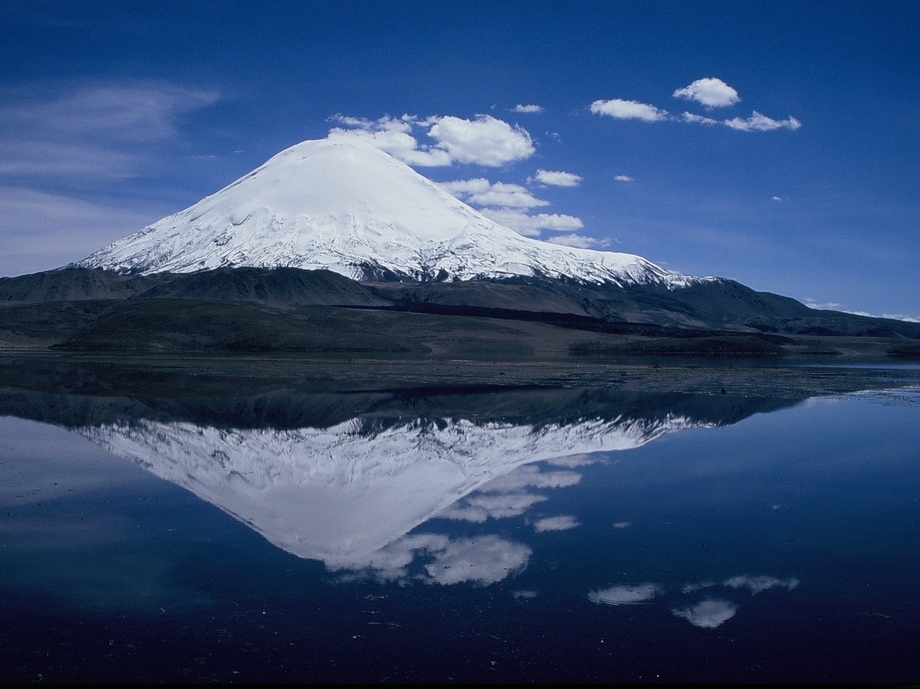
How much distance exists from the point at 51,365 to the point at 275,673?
4585 centimetres

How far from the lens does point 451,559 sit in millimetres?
9086

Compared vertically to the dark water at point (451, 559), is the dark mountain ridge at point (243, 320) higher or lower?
higher

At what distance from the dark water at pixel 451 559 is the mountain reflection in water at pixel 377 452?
8 cm

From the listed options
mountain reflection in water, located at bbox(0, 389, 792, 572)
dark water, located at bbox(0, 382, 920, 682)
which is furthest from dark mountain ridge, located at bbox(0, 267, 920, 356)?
dark water, located at bbox(0, 382, 920, 682)

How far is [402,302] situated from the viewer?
7077 inches

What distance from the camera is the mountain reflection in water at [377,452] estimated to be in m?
9.89

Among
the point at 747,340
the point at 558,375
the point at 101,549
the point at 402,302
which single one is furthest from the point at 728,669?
the point at 402,302

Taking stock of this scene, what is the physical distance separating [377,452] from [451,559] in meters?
7.54

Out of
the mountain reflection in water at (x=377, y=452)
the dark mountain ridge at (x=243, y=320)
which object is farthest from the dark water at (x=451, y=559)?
the dark mountain ridge at (x=243, y=320)

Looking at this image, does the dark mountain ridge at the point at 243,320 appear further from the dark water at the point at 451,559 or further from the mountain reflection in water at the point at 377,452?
the dark water at the point at 451,559

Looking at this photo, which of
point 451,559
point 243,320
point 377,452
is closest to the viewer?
point 451,559

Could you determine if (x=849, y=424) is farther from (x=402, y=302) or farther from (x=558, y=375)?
(x=402, y=302)

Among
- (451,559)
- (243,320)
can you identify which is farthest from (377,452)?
(243,320)

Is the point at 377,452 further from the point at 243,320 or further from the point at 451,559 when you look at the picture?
the point at 243,320
